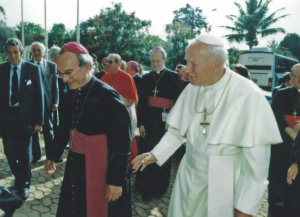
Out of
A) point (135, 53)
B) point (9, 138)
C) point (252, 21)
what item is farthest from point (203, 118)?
point (252, 21)

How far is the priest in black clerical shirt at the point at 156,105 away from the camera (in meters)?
4.00

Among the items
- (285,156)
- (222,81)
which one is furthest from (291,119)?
(222,81)

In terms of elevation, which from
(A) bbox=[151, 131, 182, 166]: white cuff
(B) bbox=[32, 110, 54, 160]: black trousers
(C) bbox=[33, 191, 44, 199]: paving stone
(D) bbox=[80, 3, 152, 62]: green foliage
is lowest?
(C) bbox=[33, 191, 44, 199]: paving stone

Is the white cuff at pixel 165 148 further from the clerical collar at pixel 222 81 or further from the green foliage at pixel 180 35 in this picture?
the green foliage at pixel 180 35

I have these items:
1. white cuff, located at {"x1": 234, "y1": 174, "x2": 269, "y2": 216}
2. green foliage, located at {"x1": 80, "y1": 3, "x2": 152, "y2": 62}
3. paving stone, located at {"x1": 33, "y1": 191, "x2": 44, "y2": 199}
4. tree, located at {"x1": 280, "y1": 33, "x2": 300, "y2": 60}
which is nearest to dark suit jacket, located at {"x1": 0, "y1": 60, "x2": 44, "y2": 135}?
paving stone, located at {"x1": 33, "y1": 191, "x2": 44, "y2": 199}

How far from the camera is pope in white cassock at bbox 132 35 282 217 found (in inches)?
59.1

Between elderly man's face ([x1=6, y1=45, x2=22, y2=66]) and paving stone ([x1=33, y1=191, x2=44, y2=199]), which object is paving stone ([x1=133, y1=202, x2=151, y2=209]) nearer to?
paving stone ([x1=33, y1=191, x2=44, y2=199])

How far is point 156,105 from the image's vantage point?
4172 mm

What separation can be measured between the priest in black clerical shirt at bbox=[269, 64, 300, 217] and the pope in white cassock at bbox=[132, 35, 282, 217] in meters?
1.77

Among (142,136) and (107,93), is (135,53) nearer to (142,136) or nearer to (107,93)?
(142,136)

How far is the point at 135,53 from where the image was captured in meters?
29.0

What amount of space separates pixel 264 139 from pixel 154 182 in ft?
8.37

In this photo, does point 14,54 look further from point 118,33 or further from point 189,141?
point 118,33

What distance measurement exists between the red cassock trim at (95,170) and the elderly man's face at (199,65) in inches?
34.3
